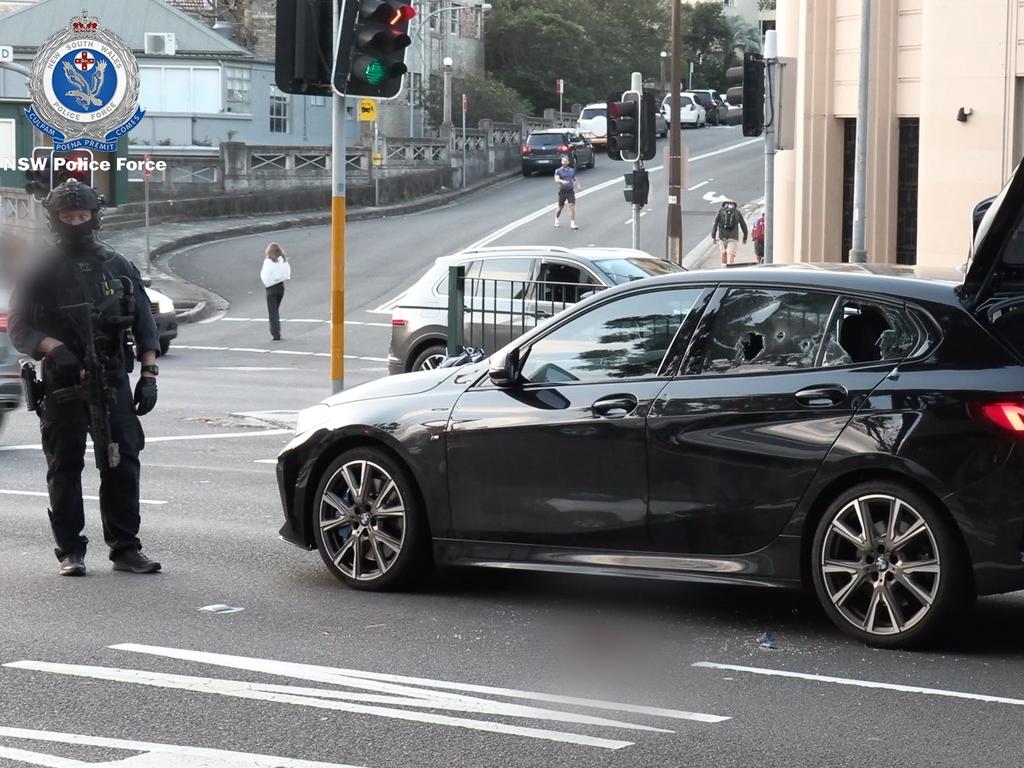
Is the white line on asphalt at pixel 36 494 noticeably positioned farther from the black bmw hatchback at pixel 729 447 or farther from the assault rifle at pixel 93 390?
the black bmw hatchback at pixel 729 447

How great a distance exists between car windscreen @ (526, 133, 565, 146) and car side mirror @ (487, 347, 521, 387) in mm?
55966

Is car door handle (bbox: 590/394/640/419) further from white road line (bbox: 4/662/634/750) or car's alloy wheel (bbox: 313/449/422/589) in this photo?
white road line (bbox: 4/662/634/750)

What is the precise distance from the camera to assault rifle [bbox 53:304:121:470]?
8.61 m

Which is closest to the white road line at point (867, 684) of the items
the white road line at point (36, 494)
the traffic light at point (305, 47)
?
the white road line at point (36, 494)

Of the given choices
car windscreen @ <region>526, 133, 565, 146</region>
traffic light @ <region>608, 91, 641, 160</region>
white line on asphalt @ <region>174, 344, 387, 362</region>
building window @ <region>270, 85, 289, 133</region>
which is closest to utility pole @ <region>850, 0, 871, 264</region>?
traffic light @ <region>608, 91, 641, 160</region>

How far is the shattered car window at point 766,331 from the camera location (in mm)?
7379

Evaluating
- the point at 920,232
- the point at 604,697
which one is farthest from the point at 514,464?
the point at 920,232

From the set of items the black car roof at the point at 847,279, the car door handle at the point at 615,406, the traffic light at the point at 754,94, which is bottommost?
the car door handle at the point at 615,406

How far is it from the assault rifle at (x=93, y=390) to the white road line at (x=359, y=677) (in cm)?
168

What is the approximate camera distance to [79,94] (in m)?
26.5

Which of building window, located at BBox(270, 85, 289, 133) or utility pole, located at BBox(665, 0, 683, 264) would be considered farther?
building window, located at BBox(270, 85, 289, 133)

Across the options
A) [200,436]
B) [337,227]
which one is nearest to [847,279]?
[337,227]

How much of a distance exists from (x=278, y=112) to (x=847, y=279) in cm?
6527

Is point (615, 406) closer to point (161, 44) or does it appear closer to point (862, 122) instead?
point (862, 122)
